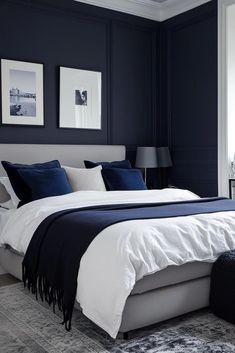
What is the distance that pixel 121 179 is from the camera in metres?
4.41

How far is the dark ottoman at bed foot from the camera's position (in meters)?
2.62

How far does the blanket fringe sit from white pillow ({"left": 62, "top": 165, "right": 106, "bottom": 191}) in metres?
1.24

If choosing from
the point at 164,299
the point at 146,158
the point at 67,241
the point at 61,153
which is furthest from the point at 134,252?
the point at 146,158

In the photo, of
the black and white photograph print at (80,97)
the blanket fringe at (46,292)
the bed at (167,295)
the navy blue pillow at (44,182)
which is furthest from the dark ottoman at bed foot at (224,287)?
the black and white photograph print at (80,97)

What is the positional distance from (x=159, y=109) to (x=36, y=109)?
6.42 feet

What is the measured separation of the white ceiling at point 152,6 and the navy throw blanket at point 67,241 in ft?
10.4

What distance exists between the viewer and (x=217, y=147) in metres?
5.12

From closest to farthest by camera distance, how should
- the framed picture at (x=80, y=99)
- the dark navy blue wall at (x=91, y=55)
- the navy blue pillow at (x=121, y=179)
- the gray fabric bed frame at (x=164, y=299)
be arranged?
1. the gray fabric bed frame at (x=164, y=299)
2. the navy blue pillow at (x=121, y=179)
3. the dark navy blue wall at (x=91, y=55)
4. the framed picture at (x=80, y=99)

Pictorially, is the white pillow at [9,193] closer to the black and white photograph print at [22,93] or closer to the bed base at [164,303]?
the black and white photograph print at [22,93]

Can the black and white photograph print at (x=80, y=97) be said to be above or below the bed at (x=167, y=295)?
above

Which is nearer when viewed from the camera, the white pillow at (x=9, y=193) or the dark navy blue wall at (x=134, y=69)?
the white pillow at (x=9, y=193)

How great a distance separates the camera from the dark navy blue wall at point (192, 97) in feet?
17.1

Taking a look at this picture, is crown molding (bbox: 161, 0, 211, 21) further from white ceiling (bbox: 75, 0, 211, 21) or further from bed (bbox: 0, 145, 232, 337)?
bed (bbox: 0, 145, 232, 337)

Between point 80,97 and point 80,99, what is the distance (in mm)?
25
